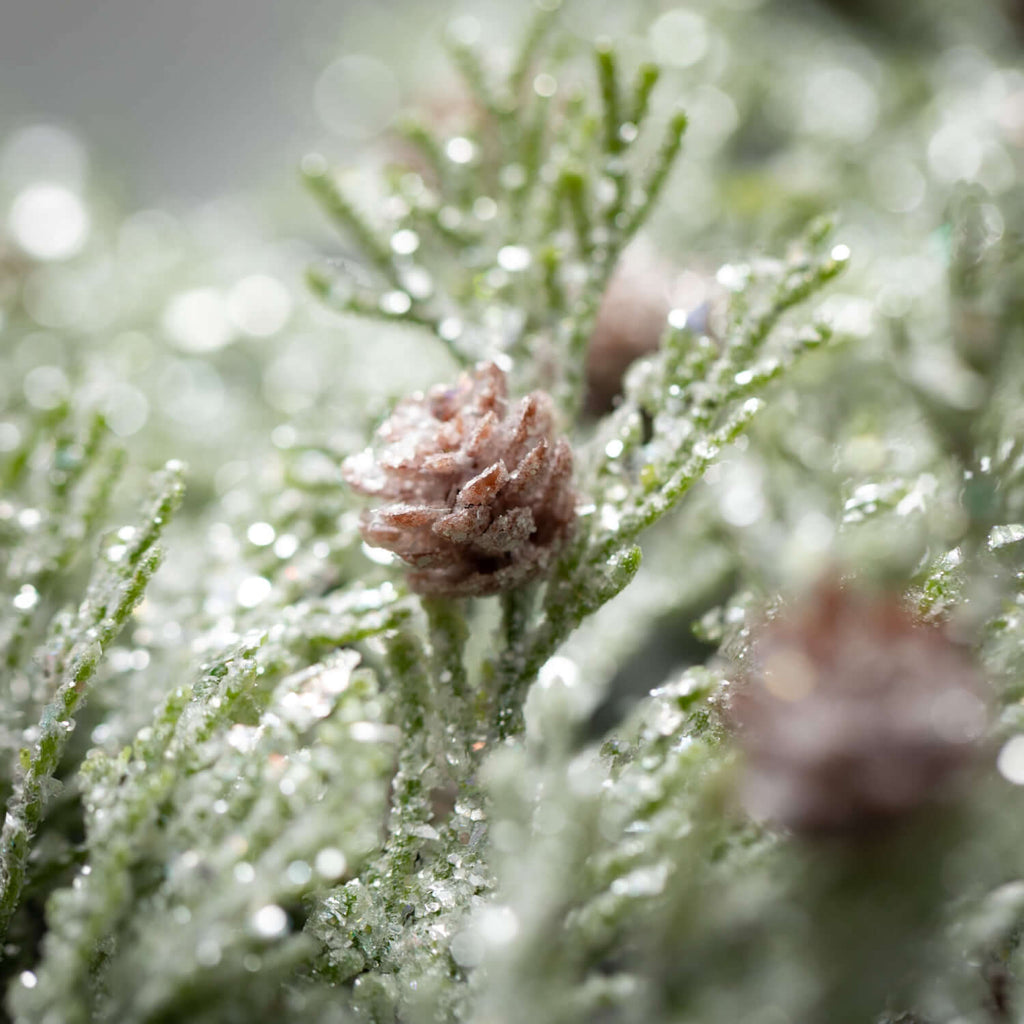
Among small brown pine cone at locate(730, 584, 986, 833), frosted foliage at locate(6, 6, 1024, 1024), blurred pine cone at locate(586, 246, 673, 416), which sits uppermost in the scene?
blurred pine cone at locate(586, 246, 673, 416)

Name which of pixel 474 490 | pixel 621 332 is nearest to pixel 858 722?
pixel 474 490

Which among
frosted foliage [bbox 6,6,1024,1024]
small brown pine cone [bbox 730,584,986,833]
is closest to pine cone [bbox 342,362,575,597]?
frosted foliage [bbox 6,6,1024,1024]

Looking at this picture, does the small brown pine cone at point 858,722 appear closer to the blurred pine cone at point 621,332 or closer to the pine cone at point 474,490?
the pine cone at point 474,490

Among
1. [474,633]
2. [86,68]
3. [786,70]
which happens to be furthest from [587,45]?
[86,68]

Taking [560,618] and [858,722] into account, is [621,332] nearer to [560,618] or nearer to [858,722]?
[560,618]

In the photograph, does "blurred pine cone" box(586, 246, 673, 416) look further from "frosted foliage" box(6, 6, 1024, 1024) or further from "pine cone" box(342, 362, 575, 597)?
"pine cone" box(342, 362, 575, 597)

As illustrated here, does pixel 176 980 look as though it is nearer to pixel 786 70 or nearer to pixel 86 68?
pixel 786 70

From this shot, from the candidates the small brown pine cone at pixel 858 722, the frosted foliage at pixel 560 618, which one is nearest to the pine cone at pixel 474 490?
the frosted foliage at pixel 560 618
